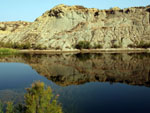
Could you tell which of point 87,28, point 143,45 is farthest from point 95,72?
point 87,28

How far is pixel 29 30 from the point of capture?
4528 inches

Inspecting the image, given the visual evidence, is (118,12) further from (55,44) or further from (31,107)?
(31,107)

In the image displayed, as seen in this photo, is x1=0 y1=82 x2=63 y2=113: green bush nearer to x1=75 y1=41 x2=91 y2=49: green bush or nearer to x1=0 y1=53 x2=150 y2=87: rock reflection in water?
x1=0 y1=53 x2=150 y2=87: rock reflection in water

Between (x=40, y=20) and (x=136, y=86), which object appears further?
(x=40, y=20)

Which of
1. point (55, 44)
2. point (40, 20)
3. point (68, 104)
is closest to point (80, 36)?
point (55, 44)

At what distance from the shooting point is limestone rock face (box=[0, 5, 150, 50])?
98625 millimetres

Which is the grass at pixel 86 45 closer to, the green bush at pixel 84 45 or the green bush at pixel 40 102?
the green bush at pixel 84 45

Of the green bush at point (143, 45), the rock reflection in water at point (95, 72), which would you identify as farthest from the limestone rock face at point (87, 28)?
the rock reflection in water at point (95, 72)

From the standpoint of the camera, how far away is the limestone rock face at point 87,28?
9862 centimetres

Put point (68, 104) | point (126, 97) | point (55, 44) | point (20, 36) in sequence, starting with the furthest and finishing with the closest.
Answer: point (20, 36) → point (55, 44) → point (126, 97) → point (68, 104)

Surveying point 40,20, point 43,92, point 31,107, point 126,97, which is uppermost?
point 40,20

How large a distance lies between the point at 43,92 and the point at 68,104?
5.27 metres

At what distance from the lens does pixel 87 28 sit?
108 metres

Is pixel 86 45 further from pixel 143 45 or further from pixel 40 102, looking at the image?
pixel 40 102
